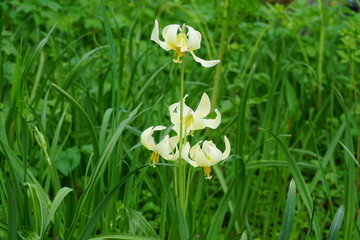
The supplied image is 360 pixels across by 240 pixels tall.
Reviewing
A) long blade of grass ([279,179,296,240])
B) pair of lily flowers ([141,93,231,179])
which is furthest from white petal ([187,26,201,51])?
long blade of grass ([279,179,296,240])

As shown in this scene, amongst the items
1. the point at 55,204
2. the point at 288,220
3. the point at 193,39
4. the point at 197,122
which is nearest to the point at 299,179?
the point at 288,220

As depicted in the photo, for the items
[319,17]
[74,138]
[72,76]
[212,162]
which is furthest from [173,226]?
[319,17]

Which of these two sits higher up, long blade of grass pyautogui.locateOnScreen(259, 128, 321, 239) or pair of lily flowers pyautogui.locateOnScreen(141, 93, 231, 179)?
pair of lily flowers pyautogui.locateOnScreen(141, 93, 231, 179)

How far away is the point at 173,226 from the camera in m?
1.62

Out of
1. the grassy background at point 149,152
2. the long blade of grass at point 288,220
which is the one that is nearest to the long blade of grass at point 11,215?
the grassy background at point 149,152

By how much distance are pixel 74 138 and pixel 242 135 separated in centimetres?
82

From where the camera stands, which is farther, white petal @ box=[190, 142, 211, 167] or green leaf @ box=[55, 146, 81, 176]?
green leaf @ box=[55, 146, 81, 176]

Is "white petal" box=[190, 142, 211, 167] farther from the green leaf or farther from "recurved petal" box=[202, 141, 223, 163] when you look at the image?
the green leaf

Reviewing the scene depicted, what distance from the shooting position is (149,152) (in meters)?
1.96

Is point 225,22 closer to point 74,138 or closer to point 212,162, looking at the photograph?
point 74,138

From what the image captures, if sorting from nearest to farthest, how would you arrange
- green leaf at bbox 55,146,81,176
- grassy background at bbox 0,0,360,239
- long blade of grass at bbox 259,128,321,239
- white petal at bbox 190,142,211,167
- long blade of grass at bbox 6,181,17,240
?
long blade of grass at bbox 6,181,17,240 → white petal at bbox 190,142,211,167 → grassy background at bbox 0,0,360,239 → long blade of grass at bbox 259,128,321,239 → green leaf at bbox 55,146,81,176

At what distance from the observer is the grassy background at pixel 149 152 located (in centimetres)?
163

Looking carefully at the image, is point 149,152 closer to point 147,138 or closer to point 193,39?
point 147,138

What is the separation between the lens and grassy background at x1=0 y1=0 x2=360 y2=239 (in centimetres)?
163
